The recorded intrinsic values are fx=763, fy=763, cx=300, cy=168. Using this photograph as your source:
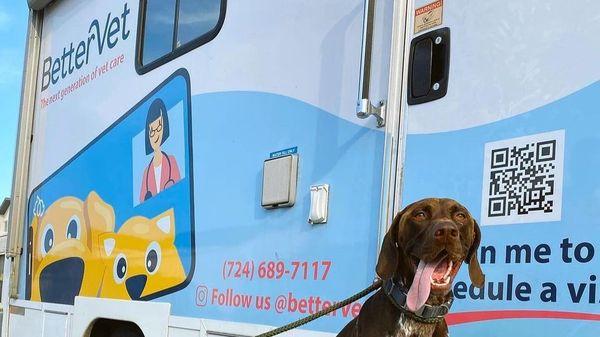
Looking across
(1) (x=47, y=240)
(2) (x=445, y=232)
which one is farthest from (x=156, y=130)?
(2) (x=445, y=232)

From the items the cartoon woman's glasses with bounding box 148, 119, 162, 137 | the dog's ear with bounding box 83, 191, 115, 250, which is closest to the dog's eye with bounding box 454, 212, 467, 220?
the cartoon woman's glasses with bounding box 148, 119, 162, 137

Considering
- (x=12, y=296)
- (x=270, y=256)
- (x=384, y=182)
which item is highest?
(x=384, y=182)

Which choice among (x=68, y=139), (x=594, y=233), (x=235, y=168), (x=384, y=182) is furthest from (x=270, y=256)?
(x=68, y=139)

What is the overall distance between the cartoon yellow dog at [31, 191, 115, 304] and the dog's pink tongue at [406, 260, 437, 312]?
265cm

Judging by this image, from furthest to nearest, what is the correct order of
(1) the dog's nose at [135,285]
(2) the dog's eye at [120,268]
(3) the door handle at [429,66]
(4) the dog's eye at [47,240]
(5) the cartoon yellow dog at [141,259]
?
1. (4) the dog's eye at [47,240]
2. (2) the dog's eye at [120,268]
3. (1) the dog's nose at [135,285]
4. (5) the cartoon yellow dog at [141,259]
5. (3) the door handle at [429,66]

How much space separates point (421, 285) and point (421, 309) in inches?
4.3

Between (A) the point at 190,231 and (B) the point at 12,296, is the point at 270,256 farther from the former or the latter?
(B) the point at 12,296

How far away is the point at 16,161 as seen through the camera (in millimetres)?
5602

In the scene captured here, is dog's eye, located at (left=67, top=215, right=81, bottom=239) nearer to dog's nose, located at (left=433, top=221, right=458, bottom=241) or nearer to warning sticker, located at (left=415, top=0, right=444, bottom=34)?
warning sticker, located at (left=415, top=0, right=444, bottom=34)

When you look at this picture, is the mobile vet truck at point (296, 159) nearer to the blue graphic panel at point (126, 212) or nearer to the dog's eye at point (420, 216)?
the blue graphic panel at point (126, 212)

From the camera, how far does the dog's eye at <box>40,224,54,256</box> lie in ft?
16.8

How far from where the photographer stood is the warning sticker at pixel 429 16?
8.45ft

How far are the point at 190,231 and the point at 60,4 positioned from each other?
2585mm

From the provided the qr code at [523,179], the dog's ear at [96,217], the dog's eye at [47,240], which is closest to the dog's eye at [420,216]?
the qr code at [523,179]
